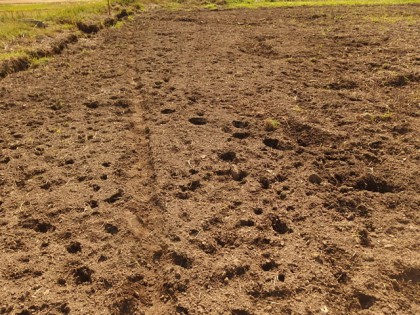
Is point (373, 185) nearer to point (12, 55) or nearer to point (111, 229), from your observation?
point (111, 229)

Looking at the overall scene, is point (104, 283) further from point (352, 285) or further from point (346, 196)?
point (346, 196)

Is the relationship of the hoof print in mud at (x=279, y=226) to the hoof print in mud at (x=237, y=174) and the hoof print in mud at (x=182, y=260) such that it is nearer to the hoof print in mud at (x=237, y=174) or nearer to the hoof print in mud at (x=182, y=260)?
the hoof print in mud at (x=237, y=174)

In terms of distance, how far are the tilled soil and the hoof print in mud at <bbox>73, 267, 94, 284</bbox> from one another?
17mm

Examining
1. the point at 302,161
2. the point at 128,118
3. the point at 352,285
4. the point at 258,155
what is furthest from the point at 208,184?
the point at 128,118

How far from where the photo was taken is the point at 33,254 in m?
5.03

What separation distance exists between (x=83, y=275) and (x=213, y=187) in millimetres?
2373

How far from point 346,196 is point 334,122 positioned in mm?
2527

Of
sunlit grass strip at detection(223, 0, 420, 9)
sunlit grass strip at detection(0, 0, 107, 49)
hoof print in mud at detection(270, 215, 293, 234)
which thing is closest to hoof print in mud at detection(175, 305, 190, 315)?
hoof print in mud at detection(270, 215, 293, 234)

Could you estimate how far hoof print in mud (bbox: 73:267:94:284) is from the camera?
468 cm

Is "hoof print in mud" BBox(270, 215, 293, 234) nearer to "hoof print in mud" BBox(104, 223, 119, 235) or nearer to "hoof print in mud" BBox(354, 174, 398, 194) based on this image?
"hoof print in mud" BBox(354, 174, 398, 194)

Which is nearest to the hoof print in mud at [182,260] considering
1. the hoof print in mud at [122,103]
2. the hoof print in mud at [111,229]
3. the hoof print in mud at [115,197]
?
the hoof print in mud at [111,229]

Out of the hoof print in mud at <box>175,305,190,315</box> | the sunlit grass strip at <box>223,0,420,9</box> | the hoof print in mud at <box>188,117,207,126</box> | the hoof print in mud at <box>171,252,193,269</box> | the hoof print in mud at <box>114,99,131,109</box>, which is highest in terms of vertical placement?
the sunlit grass strip at <box>223,0,420,9</box>

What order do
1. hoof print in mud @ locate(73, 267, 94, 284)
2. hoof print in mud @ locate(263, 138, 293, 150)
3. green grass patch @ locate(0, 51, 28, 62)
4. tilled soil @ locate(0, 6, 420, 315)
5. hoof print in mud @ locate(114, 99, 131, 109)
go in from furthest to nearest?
green grass patch @ locate(0, 51, 28, 62)
hoof print in mud @ locate(114, 99, 131, 109)
hoof print in mud @ locate(263, 138, 293, 150)
hoof print in mud @ locate(73, 267, 94, 284)
tilled soil @ locate(0, 6, 420, 315)

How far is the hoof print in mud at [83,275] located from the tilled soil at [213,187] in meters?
0.02
